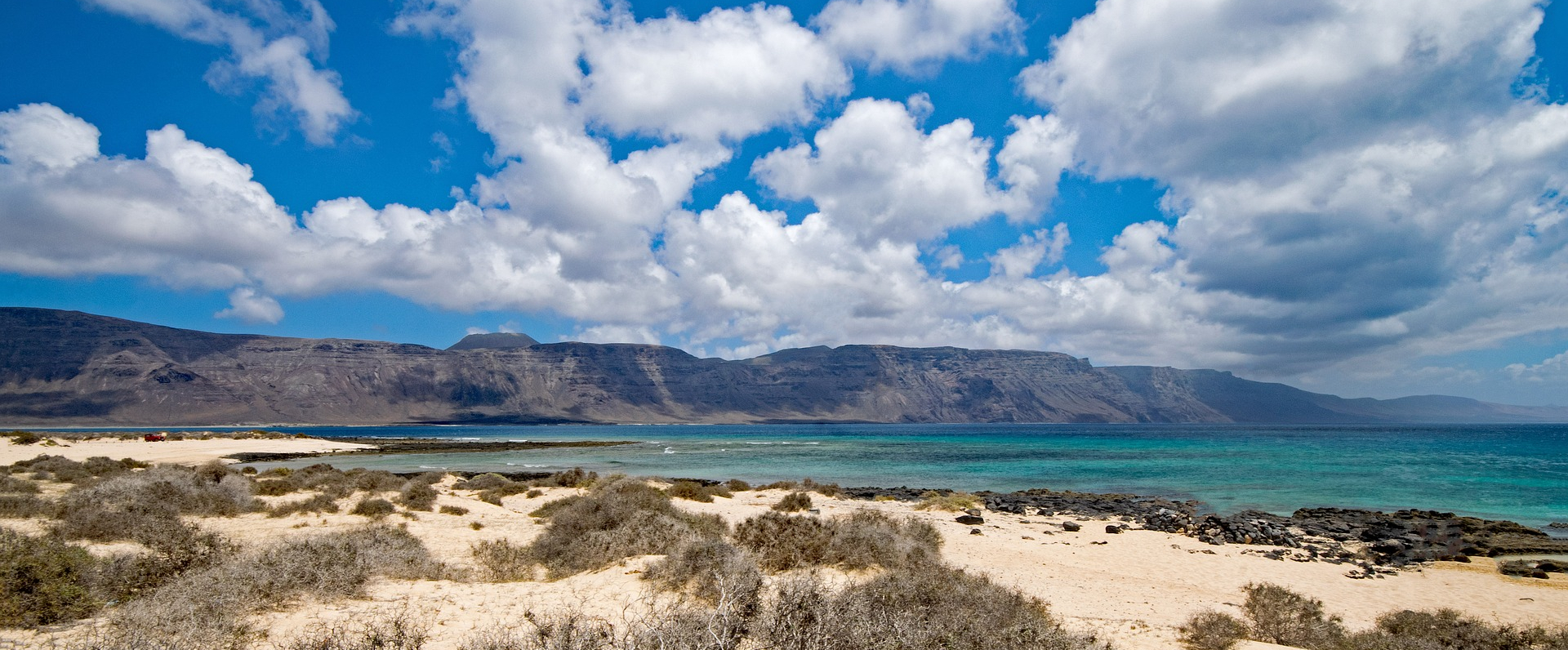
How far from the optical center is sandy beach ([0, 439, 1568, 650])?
342 inches

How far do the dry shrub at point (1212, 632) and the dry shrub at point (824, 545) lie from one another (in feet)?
13.7

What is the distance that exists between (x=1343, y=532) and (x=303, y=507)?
3079cm

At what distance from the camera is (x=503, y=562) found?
11133 millimetres

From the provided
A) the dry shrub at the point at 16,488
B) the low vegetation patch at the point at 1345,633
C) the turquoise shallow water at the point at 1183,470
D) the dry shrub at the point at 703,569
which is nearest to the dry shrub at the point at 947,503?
the turquoise shallow water at the point at 1183,470

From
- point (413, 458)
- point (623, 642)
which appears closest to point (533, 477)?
point (413, 458)

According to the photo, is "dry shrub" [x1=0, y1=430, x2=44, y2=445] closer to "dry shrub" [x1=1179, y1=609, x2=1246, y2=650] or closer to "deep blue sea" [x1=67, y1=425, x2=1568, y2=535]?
"deep blue sea" [x1=67, y1=425, x2=1568, y2=535]

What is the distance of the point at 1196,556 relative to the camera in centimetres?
1673

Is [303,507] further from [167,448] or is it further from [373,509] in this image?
[167,448]

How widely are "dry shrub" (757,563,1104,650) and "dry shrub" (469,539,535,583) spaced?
5123 millimetres

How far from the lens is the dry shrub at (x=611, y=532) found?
11.4m

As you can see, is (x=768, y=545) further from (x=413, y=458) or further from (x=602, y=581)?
(x=413, y=458)

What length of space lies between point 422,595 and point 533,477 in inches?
1063

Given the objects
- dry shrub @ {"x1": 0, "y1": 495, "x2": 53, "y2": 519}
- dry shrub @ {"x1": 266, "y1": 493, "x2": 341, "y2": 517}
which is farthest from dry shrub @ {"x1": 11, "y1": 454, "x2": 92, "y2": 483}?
dry shrub @ {"x1": 266, "y1": 493, "x2": 341, "y2": 517}

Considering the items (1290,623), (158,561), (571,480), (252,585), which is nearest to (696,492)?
(571,480)
